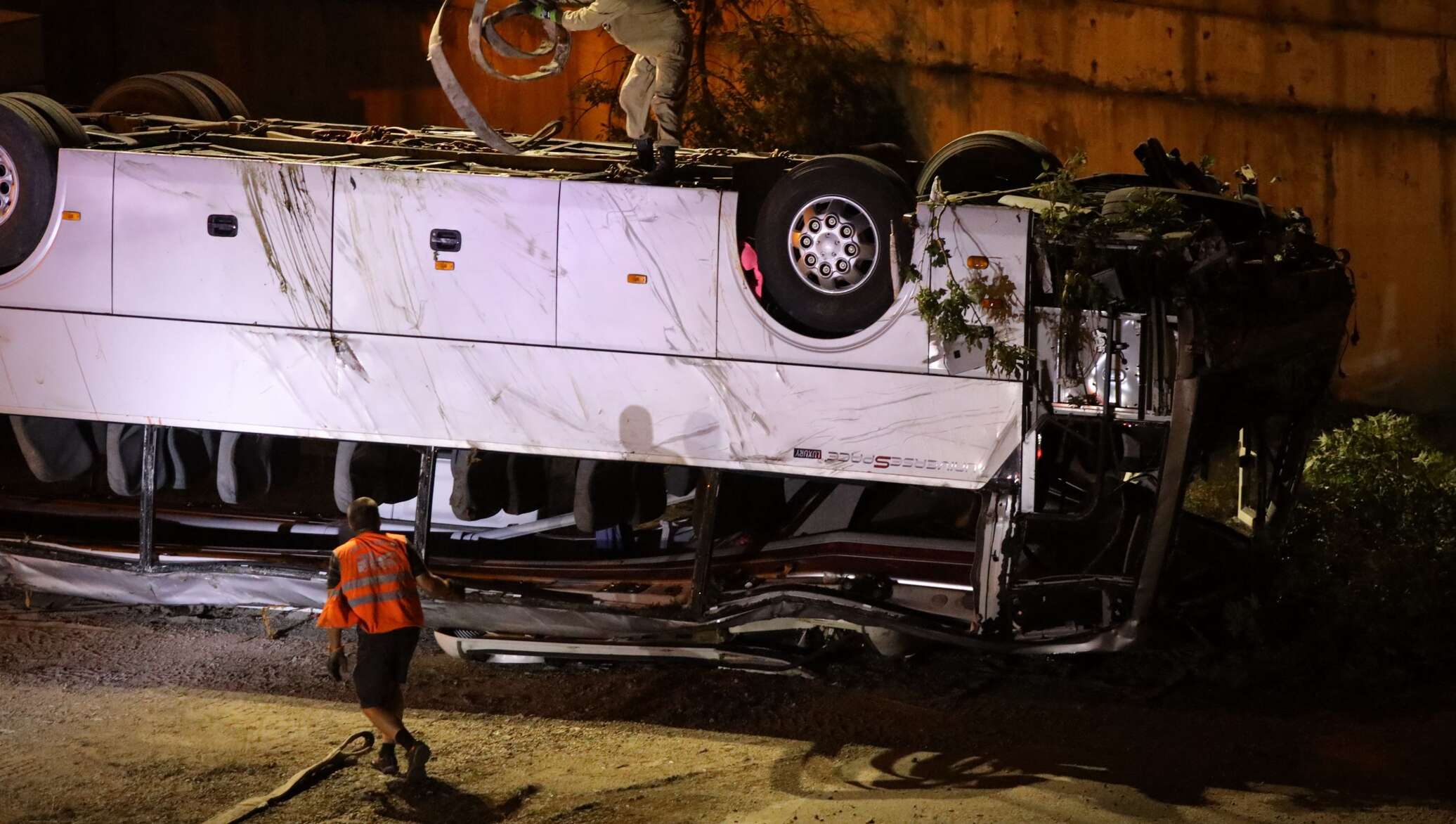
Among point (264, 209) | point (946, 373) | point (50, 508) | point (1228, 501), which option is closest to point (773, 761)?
point (946, 373)

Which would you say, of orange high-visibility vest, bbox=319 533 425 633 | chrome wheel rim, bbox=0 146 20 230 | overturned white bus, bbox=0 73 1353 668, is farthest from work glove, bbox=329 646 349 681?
chrome wheel rim, bbox=0 146 20 230

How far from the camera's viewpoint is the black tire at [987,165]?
6.83m

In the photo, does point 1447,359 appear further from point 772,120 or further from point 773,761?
point 773,761

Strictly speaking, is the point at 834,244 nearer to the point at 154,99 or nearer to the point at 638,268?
the point at 638,268

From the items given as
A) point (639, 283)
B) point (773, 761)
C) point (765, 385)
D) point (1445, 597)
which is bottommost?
point (773, 761)

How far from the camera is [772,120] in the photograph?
1198cm

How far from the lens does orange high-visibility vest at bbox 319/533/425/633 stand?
5.28m

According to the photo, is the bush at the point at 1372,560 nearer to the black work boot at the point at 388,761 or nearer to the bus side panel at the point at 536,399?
the bus side panel at the point at 536,399

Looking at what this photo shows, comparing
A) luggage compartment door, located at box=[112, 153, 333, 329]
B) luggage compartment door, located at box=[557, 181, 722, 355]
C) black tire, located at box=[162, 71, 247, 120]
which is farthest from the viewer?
black tire, located at box=[162, 71, 247, 120]

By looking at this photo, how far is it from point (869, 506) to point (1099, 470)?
1.61 m

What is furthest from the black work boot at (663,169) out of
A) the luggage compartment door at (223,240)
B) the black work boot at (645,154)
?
the luggage compartment door at (223,240)

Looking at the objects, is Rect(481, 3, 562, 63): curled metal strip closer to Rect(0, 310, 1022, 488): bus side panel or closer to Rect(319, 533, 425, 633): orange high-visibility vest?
Rect(0, 310, 1022, 488): bus side panel

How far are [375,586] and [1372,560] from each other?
5.30 metres

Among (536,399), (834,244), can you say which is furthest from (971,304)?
(536,399)
